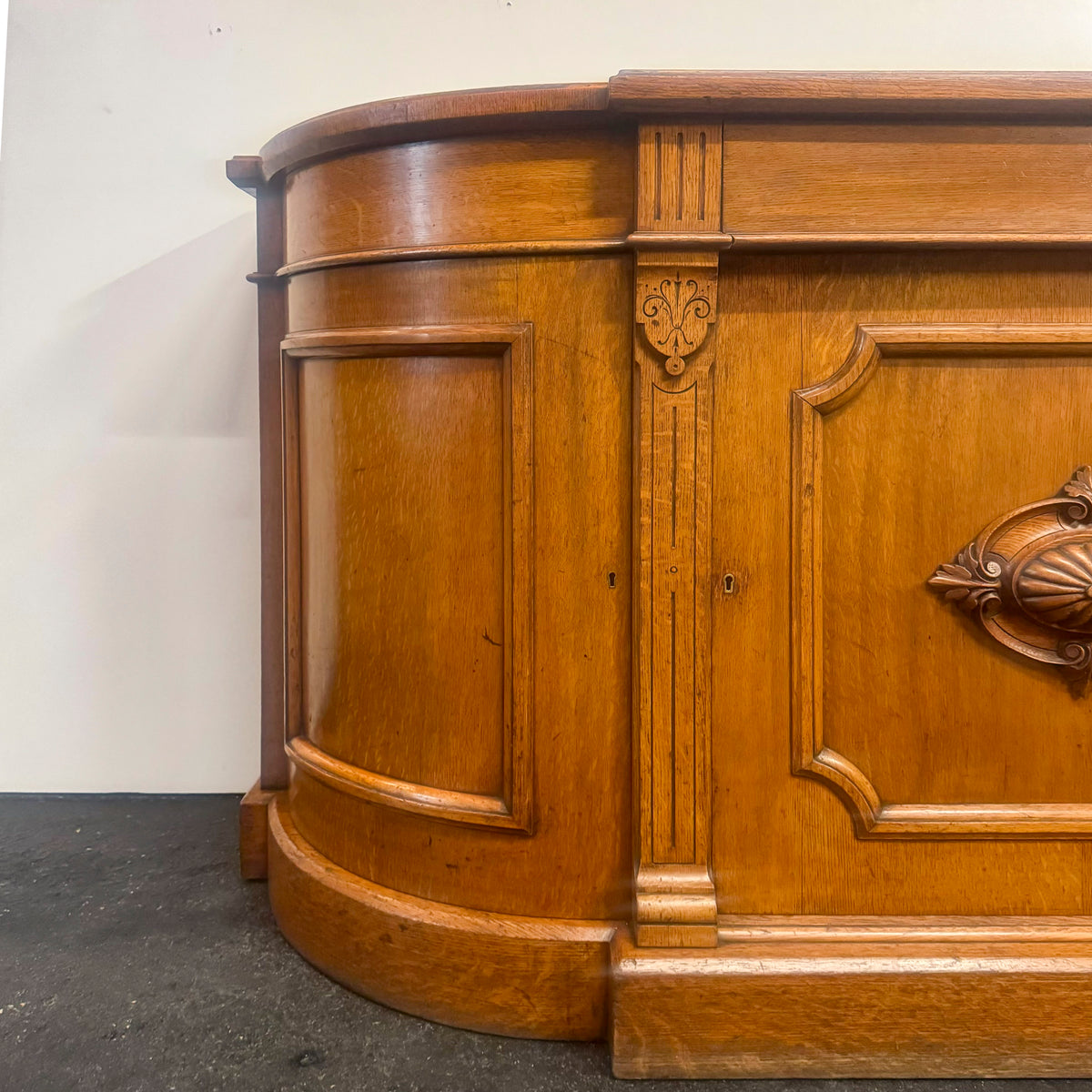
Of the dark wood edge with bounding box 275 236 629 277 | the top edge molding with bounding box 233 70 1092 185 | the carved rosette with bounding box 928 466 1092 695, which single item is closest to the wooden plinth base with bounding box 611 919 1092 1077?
the carved rosette with bounding box 928 466 1092 695

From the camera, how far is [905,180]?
1.33 meters

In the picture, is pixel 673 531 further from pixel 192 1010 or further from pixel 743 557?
pixel 192 1010

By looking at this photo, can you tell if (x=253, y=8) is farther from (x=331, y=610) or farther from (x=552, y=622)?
(x=552, y=622)

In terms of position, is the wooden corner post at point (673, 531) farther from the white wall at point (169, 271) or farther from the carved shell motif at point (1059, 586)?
the white wall at point (169, 271)

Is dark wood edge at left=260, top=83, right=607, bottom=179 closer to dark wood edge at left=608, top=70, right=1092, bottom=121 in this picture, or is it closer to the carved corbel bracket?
dark wood edge at left=608, top=70, right=1092, bottom=121

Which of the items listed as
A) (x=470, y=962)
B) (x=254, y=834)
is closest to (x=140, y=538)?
(x=254, y=834)

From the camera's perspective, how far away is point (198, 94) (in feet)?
7.25

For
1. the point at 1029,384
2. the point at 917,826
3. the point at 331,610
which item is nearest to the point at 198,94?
the point at 331,610

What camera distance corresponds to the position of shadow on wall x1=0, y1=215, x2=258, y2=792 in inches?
89.1

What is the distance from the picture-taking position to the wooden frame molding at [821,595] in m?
1.35

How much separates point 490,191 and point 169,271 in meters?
1.18

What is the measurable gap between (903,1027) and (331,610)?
1.06 metres

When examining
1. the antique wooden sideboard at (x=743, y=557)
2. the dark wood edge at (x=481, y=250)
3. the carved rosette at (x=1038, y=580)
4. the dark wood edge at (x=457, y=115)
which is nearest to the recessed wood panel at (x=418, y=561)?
the antique wooden sideboard at (x=743, y=557)

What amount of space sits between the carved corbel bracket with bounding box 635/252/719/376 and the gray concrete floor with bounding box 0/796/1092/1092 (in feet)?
3.37
